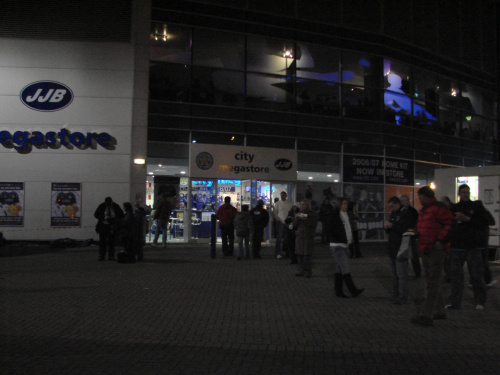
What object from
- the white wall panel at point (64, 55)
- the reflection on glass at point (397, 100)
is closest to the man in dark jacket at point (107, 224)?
the white wall panel at point (64, 55)

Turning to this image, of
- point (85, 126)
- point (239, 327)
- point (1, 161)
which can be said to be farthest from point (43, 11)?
point (239, 327)

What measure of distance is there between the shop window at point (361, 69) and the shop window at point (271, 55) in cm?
218

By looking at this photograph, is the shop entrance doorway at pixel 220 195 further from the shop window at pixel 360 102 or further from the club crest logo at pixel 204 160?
the shop window at pixel 360 102

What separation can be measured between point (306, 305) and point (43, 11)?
592 inches

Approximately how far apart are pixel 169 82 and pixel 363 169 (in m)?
8.66

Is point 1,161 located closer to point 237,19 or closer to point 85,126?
point 85,126

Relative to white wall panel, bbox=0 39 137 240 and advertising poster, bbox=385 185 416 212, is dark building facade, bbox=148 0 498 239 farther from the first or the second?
white wall panel, bbox=0 39 137 240

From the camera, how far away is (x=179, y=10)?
1870 cm

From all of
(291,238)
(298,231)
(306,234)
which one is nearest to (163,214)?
(291,238)

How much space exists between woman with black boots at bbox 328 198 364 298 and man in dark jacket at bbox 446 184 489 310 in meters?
1.70

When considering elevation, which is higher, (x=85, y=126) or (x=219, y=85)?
(x=219, y=85)

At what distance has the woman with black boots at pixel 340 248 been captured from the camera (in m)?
9.00

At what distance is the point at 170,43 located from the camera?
18.7 metres

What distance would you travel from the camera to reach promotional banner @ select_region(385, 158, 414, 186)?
867 inches
